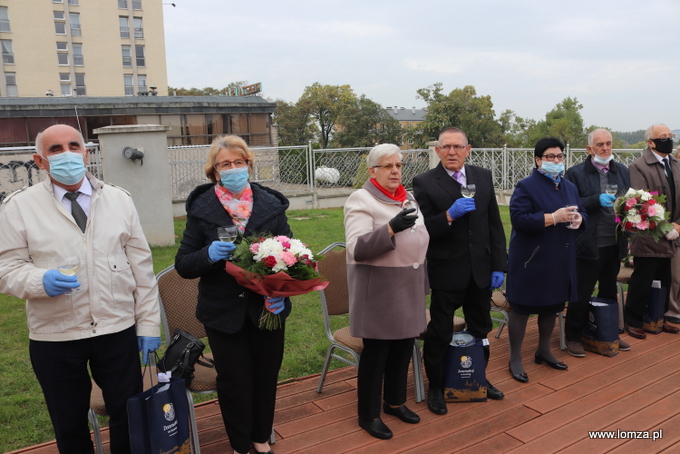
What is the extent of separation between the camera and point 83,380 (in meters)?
2.67

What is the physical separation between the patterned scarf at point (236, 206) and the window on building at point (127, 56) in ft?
187

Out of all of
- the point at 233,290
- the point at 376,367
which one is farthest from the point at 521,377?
the point at 233,290

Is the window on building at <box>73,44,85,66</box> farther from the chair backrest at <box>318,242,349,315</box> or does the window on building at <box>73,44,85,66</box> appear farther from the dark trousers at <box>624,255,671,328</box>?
the dark trousers at <box>624,255,671,328</box>

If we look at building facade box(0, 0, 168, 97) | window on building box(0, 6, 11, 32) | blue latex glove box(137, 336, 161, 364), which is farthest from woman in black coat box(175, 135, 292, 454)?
→ window on building box(0, 6, 11, 32)

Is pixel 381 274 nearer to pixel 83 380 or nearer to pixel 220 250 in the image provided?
pixel 220 250

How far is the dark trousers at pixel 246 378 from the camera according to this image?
2947mm

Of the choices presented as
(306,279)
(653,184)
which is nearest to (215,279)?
(306,279)

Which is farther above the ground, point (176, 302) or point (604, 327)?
point (176, 302)

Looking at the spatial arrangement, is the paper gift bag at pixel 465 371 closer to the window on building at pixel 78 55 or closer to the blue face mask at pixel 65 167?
the blue face mask at pixel 65 167

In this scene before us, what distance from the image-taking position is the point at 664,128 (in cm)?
528

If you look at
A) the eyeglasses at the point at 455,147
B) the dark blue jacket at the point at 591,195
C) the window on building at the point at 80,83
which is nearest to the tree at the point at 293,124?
the window on building at the point at 80,83

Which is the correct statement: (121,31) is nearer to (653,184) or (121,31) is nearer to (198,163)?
(198,163)

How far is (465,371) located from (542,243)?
4.03 feet

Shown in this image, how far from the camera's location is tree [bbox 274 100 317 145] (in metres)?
51.2
